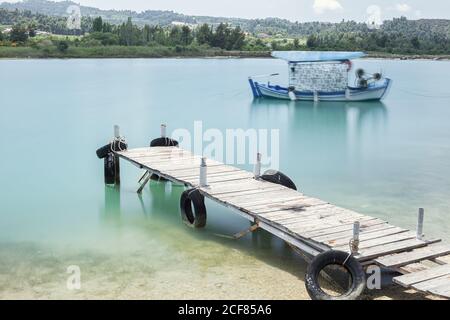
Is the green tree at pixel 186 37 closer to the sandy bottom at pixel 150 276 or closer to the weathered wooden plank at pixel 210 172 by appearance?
the weathered wooden plank at pixel 210 172

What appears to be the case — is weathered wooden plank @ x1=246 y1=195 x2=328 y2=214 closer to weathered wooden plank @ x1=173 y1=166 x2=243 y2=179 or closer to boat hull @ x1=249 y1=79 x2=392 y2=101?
weathered wooden plank @ x1=173 y1=166 x2=243 y2=179

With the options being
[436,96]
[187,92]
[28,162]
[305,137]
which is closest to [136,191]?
[28,162]

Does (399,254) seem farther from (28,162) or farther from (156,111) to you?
(156,111)

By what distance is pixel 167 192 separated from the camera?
1443 cm

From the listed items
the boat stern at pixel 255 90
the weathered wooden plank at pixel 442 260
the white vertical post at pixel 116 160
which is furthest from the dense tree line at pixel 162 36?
the weathered wooden plank at pixel 442 260

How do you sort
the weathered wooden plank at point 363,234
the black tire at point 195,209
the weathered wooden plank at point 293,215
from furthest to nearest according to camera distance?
the black tire at point 195,209
the weathered wooden plank at point 293,215
the weathered wooden plank at point 363,234

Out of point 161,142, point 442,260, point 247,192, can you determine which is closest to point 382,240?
point 442,260

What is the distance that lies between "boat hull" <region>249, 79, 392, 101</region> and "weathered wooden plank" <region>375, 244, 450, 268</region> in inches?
1085

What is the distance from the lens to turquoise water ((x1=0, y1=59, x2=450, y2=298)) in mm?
9125

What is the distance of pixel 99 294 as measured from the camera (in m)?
8.48

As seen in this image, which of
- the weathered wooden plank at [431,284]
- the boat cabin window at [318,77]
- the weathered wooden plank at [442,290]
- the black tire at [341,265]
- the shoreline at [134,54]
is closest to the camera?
the weathered wooden plank at [442,290]

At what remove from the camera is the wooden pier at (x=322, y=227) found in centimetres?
795

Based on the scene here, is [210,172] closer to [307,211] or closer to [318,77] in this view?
[307,211]

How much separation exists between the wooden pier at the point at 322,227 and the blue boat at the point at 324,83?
23.6 metres
